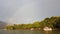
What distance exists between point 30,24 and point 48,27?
91.4ft

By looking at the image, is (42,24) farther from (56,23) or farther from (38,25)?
(56,23)

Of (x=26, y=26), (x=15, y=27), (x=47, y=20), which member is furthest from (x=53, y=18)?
(x=15, y=27)

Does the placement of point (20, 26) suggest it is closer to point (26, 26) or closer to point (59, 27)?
point (26, 26)

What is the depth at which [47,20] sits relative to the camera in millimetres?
151750

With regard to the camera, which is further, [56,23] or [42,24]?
[42,24]

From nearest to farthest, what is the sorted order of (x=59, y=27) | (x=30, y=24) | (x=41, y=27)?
1. (x=59, y=27)
2. (x=41, y=27)
3. (x=30, y=24)

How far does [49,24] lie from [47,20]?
11.7 meters

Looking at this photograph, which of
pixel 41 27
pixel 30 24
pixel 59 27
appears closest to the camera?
pixel 59 27

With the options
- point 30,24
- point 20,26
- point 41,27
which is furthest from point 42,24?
point 20,26

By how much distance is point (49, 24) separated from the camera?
140 metres

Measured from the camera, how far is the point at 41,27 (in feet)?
477

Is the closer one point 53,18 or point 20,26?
point 53,18

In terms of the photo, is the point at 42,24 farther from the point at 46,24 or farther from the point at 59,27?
the point at 59,27

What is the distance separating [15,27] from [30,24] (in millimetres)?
13791
